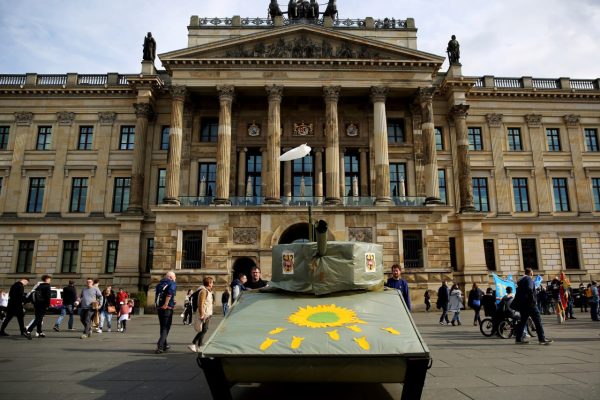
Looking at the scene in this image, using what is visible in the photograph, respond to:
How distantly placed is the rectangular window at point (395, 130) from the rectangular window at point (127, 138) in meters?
21.1

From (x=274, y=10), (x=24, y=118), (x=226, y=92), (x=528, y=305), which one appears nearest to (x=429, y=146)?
(x=226, y=92)

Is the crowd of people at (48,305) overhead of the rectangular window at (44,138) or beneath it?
beneath

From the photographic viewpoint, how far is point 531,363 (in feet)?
30.5

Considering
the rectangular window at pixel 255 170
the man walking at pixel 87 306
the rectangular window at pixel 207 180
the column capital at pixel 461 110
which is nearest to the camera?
the man walking at pixel 87 306

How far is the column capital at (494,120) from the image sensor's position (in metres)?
36.6

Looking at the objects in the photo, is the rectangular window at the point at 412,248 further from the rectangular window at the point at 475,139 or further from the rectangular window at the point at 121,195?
the rectangular window at the point at 121,195

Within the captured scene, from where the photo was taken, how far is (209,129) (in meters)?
34.9

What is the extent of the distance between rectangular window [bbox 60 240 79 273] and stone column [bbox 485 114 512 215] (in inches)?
1327

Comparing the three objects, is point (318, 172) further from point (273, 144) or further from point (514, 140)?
point (514, 140)

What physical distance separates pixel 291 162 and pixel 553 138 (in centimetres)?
2259

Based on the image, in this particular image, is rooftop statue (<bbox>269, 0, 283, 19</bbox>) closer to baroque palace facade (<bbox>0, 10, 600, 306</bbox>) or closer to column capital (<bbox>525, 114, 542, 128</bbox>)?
baroque palace facade (<bbox>0, 10, 600, 306</bbox>)

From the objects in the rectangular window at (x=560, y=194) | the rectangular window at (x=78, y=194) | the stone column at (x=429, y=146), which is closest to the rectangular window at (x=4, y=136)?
the rectangular window at (x=78, y=194)

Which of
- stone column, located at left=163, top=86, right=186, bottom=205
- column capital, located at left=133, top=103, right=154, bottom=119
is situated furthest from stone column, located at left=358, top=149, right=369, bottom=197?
column capital, located at left=133, top=103, right=154, bottom=119

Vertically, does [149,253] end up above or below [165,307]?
above
